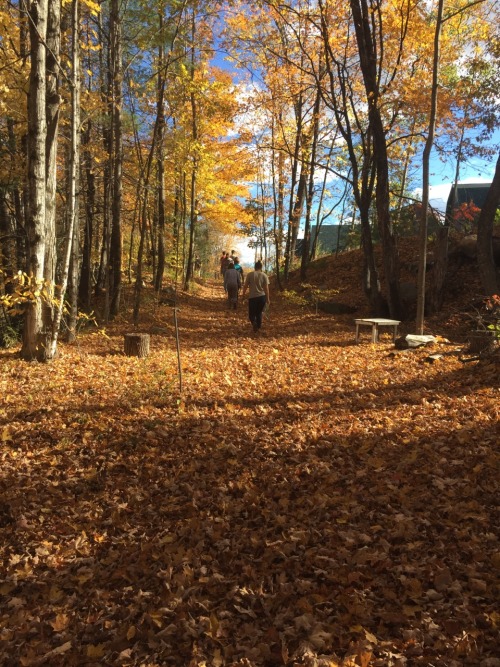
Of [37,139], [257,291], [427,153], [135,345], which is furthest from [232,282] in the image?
[37,139]

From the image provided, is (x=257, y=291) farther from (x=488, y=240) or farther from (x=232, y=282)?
(x=488, y=240)

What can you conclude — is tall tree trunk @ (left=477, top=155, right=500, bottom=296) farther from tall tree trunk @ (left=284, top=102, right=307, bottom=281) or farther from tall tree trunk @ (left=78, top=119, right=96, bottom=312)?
tall tree trunk @ (left=78, top=119, right=96, bottom=312)

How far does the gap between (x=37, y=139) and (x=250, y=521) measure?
677cm

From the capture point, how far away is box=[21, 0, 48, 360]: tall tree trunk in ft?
23.0

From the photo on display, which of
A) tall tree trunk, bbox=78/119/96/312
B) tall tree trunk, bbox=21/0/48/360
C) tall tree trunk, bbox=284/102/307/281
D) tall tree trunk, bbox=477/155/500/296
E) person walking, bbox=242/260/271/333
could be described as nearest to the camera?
tall tree trunk, bbox=21/0/48/360

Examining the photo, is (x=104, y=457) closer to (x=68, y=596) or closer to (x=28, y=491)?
(x=28, y=491)

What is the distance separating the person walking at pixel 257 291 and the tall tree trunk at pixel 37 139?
495 centimetres

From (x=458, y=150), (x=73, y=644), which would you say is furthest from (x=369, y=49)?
(x=73, y=644)

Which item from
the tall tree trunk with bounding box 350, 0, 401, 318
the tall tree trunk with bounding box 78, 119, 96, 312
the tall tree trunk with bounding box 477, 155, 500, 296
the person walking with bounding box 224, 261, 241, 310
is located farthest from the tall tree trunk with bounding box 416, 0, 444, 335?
the tall tree trunk with bounding box 78, 119, 96, 312

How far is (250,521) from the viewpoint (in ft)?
12.5

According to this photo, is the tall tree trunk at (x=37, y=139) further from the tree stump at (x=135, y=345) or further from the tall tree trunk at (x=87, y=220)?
the tall tree trunk at (x=87, y=220)

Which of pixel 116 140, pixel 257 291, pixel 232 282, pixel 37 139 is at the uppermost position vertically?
pixel 116 140

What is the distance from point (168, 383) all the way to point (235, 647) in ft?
16.1

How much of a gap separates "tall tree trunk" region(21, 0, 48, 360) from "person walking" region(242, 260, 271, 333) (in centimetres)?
495
